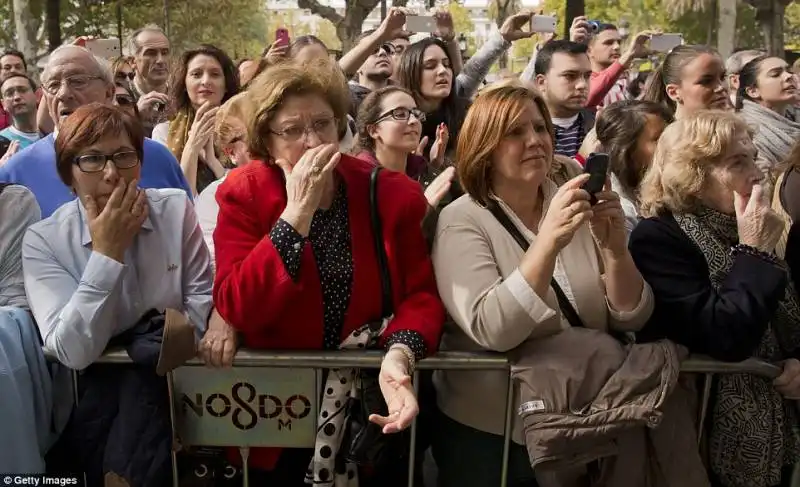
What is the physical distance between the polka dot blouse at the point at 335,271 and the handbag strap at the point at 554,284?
17.5 inches

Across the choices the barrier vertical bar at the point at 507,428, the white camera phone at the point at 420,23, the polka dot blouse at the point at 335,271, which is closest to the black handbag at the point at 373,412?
the polka dot blouse at the point at 335,271

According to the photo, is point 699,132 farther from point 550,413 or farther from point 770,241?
point 550,413

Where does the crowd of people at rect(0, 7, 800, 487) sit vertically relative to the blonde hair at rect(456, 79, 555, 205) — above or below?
below

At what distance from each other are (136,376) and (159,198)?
63cm

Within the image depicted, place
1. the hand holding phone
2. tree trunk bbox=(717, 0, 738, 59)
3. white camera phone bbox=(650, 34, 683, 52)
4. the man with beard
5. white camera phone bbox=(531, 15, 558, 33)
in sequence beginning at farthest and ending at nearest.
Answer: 1. tree trunk bbox=(717, 0, 738, 59)
2. white camera phone bbox=(650, 34, 683, 52)
3. white camera phone bbox=(531, 15, 558, 33)
4. the man with beard
5. the hand holding phone

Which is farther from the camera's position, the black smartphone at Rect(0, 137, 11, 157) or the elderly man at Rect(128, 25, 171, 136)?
the elderly man at Rect(128, 25, 171, 136)

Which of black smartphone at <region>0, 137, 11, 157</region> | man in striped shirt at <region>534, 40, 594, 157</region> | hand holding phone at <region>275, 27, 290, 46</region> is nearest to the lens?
black smartphone at <region>0, 137, 11, 157</region>

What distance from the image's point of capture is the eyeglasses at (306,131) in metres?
2.54

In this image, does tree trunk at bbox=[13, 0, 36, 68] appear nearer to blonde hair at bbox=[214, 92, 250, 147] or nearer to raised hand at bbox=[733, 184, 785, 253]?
blonde hair at bbox=[214, 92, 250, 147]

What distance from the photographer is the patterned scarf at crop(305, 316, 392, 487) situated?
250 cm

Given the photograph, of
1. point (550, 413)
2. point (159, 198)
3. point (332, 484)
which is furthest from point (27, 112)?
point (550, 413)

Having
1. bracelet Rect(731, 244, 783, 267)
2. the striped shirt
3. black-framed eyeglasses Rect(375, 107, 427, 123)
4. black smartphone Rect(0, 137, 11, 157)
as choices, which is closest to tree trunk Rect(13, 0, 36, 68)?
black smartphone Rect(0, 137, 11, 157)

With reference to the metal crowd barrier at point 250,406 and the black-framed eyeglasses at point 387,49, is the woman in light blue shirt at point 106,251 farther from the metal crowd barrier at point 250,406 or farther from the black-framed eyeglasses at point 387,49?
the black-framed eyeglasses at point 387,49

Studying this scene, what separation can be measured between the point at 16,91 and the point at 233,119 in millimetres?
4338
